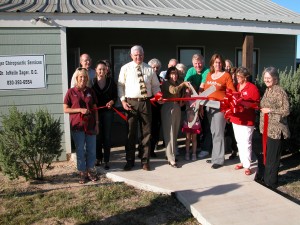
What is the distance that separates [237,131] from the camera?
5.25m

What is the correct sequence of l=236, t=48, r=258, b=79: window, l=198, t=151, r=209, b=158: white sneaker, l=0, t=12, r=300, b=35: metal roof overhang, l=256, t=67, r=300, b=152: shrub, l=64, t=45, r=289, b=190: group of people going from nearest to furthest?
l=64, t=45, r=289, b=190: group of people → l=0, t=12, r=300, b=35: metal roof overhang → l=256, t=67, r=300, b=152: shrub → l=198, t=151, r=209, b=158: white sneaker → l=236, t=48, r=258, b=79: window

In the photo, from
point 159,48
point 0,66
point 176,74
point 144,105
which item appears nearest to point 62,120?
point 0,66

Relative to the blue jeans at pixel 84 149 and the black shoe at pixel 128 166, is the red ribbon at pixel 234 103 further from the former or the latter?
the blue jeans at pixel 84 149

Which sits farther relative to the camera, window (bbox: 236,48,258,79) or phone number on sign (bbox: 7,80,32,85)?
window (bbox: 236,48,258,79)

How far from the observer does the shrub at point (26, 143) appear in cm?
487

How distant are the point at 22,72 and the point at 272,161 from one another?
4348 mm

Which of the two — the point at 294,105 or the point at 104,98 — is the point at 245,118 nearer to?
the point at 294,105

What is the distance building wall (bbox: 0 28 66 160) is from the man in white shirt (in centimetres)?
157

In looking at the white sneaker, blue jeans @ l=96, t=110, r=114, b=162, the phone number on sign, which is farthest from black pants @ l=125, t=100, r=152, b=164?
the phone number on sign

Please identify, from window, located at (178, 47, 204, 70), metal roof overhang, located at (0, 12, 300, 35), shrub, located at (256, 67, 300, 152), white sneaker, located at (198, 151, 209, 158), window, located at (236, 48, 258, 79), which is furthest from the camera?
window, located at (236, 48, 258, 79)

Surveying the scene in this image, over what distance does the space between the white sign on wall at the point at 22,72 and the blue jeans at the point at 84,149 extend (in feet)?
5.73

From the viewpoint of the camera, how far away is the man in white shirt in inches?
199

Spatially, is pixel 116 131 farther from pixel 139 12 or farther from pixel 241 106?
A: pixel 241 106

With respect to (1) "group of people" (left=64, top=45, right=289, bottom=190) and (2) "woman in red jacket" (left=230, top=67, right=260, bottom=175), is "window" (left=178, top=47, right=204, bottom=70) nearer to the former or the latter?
(1) "group of people" (left=64, top=45, right=289, bottom=190)
